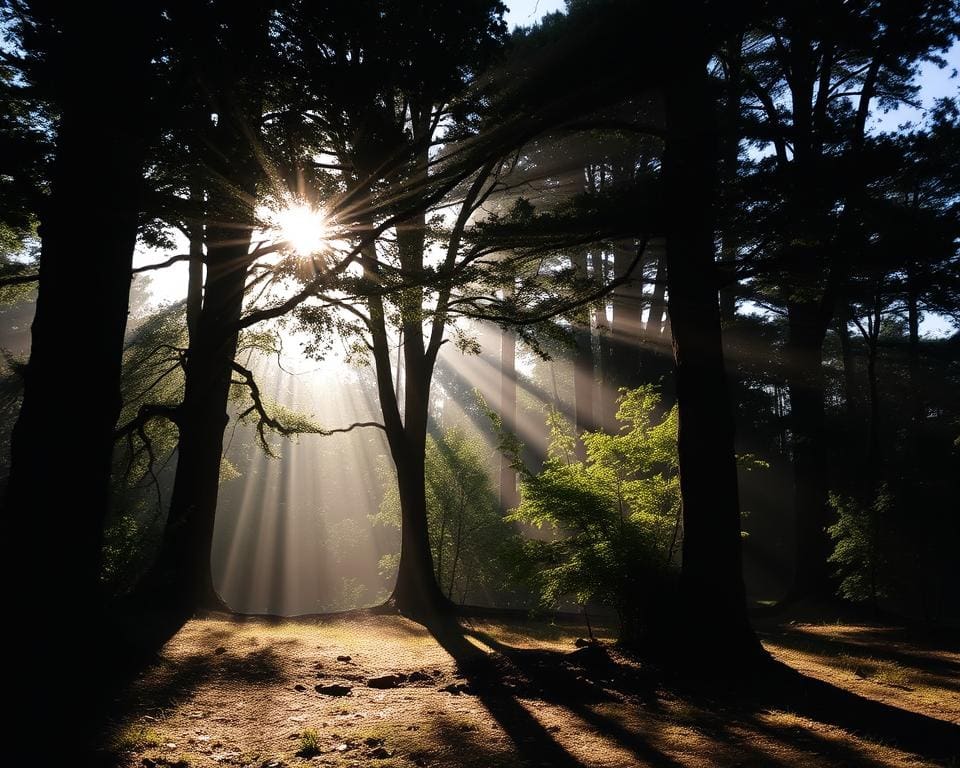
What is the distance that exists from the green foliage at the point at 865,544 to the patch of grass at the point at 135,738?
516 inches

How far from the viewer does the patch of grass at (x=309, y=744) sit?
3.75 m

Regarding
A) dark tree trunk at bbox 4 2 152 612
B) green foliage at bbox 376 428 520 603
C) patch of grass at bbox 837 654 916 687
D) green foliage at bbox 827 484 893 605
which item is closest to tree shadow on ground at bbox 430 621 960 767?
patch of grass at bbox 837 654 916 687

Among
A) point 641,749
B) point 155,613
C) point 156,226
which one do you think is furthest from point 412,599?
point 641,749

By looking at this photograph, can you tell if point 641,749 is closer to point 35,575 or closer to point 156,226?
point 35,575

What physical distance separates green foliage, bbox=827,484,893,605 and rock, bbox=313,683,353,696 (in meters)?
11.4

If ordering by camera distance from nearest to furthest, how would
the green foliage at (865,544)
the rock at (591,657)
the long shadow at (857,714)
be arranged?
the long shadow at (857,714), the rock at (591,657), the green foliage at (865,544)

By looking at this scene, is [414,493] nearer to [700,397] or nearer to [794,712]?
[700,397]

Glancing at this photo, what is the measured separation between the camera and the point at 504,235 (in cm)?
659

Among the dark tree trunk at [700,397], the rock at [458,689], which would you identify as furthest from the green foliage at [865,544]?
the rock at [458,689]

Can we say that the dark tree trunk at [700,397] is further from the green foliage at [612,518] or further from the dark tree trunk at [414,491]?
the dark tree trunk at [414,491]

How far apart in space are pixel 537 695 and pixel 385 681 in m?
1.52

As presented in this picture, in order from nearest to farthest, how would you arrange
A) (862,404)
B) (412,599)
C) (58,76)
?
1. (58,76)
2. (412,599)
3. (862,404)

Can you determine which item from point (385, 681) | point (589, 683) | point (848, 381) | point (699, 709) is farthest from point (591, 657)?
point (848, 381)

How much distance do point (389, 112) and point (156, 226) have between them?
15.9 ft
